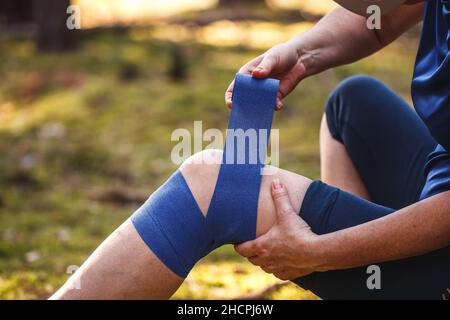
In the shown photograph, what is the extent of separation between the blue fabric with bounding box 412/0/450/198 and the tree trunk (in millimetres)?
5439

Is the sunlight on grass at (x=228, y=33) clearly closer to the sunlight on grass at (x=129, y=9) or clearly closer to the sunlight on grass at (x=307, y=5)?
the sunlight on grass at (x=129, y=9)

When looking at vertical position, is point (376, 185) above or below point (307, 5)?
below

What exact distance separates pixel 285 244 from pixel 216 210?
0.61 feet

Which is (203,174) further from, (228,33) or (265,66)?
(228,33)

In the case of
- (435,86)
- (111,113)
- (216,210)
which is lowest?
(111,113)

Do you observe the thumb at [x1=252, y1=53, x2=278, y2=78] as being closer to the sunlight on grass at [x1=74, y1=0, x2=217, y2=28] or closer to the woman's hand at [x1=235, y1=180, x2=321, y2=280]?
the woman's hand at [x1=235, y1=180, x2=321, y2=280]

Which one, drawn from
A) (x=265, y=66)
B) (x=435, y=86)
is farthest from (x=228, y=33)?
(x=435, y=86)

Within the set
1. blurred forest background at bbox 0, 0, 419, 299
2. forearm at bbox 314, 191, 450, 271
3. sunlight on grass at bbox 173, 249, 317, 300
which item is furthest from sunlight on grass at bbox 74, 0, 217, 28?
forearm at bbox 314, 191, 450, 271

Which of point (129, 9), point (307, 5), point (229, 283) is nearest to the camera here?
point (229, 283)

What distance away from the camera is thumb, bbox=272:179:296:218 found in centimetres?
159

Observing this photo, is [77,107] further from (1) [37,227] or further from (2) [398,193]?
(2) [398,193]

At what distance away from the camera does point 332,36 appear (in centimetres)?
198

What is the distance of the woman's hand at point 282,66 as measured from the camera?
5.82 feet

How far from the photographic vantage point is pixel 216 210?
61.8 inches
